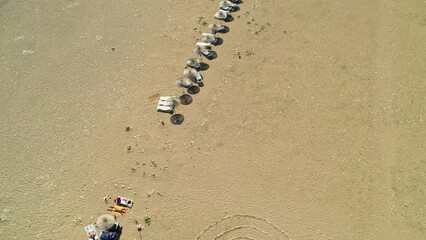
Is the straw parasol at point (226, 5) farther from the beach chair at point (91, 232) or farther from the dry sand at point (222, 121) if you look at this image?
the beach chair at point (91, 232)

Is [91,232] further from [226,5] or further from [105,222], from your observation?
[226,5]

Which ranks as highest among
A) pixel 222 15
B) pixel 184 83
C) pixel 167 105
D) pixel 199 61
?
pixel 222 15

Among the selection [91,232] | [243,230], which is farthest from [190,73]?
[91,232]

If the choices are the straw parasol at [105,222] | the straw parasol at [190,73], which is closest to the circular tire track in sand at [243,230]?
the straw parasol at [105,222]

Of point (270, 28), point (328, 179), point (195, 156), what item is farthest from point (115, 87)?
point (328, 179)

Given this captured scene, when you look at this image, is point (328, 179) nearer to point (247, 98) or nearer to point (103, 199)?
point (247, 98)

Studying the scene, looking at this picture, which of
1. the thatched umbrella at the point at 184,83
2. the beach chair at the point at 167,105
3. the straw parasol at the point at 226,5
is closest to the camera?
the beach chair at the point at 167,105
